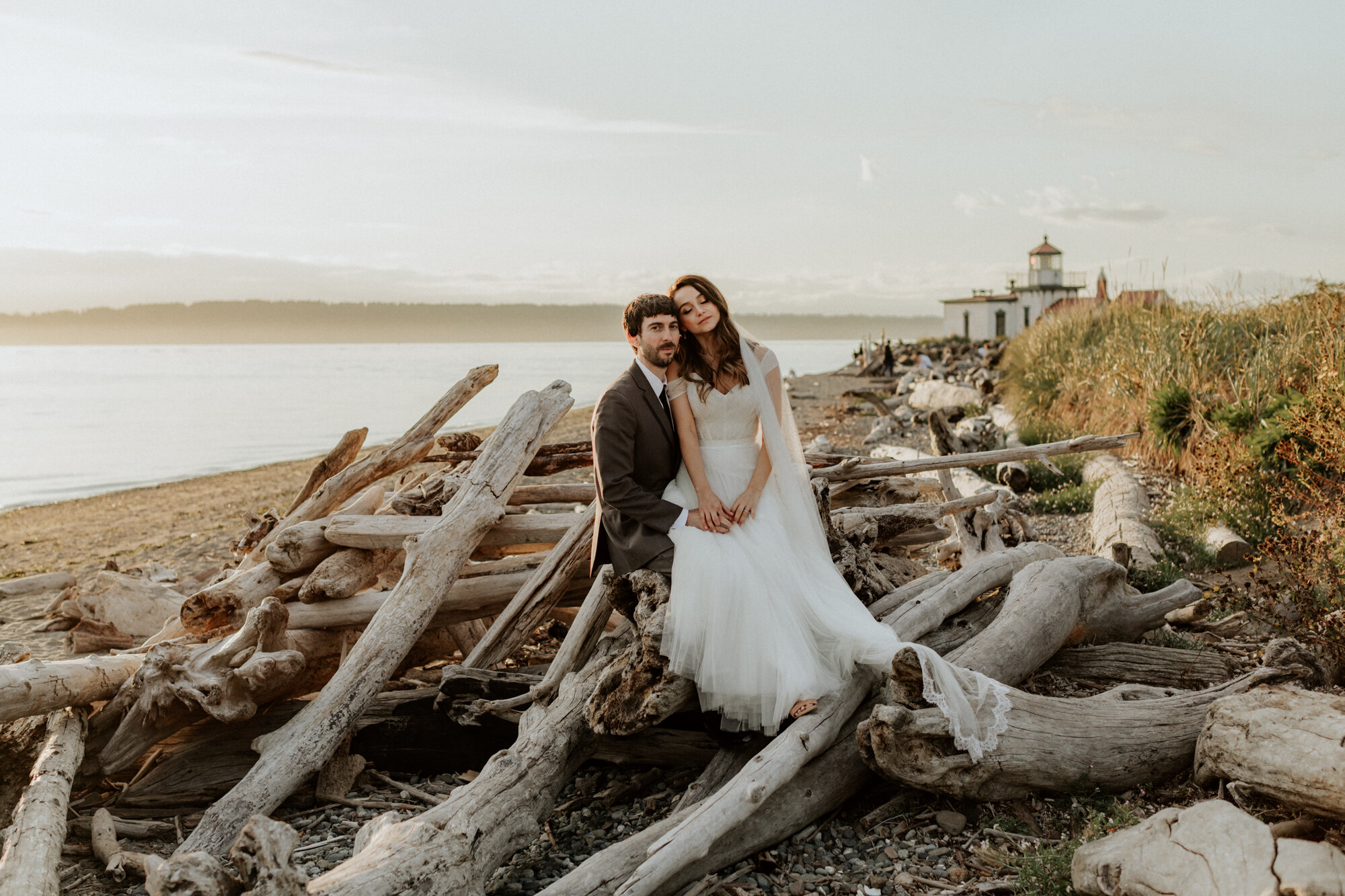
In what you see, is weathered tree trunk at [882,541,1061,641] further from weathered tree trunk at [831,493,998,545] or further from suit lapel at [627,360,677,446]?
suit lapel at [627,360,677,446]

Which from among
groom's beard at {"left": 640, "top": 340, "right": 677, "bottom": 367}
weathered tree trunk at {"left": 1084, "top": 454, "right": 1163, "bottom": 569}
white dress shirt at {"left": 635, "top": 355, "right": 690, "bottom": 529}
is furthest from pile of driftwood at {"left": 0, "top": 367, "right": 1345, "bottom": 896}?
weathered tree trunk at {"left": 1084, "top": 454, "right": 1163, "bottom": 569}

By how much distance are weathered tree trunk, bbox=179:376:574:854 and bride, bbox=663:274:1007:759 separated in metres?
1.60

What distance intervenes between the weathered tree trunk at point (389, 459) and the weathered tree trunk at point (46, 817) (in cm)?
228

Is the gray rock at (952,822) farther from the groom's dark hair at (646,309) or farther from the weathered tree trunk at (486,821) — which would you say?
the groom's dark hair at (646,309)

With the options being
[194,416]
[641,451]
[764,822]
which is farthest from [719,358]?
[194,416]

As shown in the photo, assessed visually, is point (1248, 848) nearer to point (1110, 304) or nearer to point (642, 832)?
point (642, 832)

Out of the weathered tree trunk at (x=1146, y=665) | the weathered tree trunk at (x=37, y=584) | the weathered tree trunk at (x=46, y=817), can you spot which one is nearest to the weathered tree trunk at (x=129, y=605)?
the weathered tree trunk at (x=46, y=817)

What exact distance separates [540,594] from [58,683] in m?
2.77

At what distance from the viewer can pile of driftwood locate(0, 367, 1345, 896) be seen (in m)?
3.46

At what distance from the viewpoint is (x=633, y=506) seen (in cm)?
481

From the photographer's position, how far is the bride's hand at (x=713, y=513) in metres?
4.81

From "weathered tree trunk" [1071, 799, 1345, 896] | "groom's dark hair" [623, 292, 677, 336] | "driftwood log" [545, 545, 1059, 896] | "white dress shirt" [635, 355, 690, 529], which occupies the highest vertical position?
"groom's dark hair" [623, 292, 677, 336]

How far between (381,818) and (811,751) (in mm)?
1986

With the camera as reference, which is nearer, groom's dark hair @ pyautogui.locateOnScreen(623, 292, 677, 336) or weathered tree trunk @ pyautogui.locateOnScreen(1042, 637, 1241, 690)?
groom's dark hair @ pyautogui.locateOnScreen(623, 292, 677, 336)
